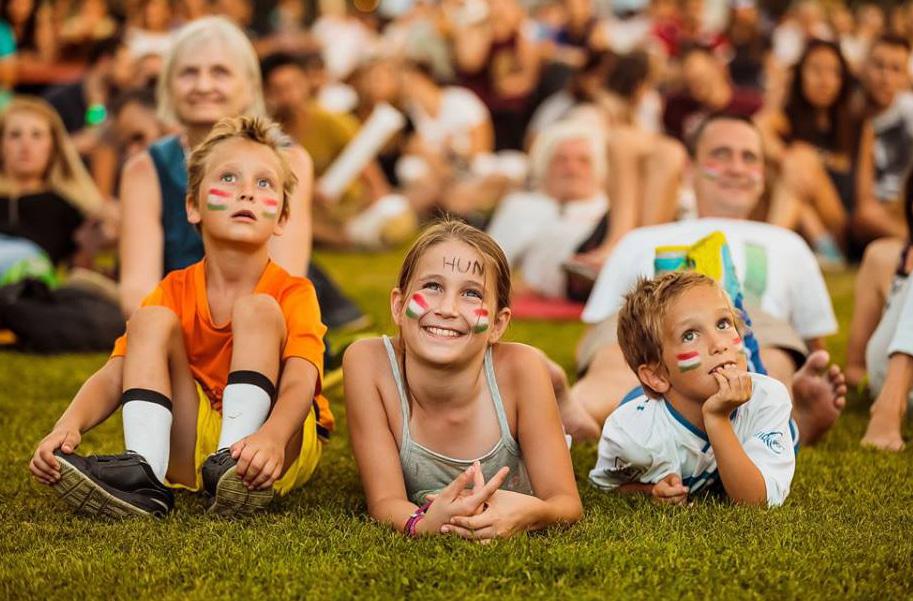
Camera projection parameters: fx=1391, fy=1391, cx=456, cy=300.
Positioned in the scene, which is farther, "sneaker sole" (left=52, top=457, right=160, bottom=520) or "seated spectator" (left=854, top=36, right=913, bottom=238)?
"seated spectator" (left=854, top=36, right=913, bottom=238)

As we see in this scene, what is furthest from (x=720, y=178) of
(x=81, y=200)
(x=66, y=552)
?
(x=81, y=200)

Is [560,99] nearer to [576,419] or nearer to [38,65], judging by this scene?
[38,65]

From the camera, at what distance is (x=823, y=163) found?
9922 mm

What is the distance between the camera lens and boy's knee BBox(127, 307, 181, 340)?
12.2ft

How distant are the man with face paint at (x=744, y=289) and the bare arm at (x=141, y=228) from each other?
4.98ft

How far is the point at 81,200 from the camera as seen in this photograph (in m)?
7.58

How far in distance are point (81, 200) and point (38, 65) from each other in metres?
6.35

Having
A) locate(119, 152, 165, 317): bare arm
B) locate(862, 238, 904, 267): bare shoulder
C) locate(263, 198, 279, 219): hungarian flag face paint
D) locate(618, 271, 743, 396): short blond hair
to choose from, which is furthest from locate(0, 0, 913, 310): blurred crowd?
locate(618, 271, 743, 396): short blond hair

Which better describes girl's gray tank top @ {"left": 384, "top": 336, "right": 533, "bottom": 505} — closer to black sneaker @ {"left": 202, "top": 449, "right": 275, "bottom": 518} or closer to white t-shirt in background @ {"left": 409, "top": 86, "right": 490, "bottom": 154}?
black sneaker @ {"left": 202, "top": 449, "right": 275, "bottom": 518}

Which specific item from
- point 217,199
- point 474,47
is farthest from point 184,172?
point 474,47

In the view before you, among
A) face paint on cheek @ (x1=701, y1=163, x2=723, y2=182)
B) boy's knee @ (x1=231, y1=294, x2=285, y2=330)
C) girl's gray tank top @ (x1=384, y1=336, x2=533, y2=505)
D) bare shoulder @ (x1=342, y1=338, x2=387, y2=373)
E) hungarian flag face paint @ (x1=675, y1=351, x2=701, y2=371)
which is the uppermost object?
face paint on cheek @ (x1=701, y1=163, x2=723, y2=182)

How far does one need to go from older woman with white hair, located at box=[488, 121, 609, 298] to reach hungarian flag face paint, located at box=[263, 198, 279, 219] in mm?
4095

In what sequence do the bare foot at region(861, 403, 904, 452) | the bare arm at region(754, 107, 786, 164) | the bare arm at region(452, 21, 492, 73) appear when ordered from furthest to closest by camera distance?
the bare arm at region(452, 21, 492, 73)
the bare arm at region(754, 107, 786, 164)
the bare foot at region(861, 403, 904, 452)

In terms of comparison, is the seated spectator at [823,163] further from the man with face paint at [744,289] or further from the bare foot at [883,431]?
the bare foot at [883,431]
